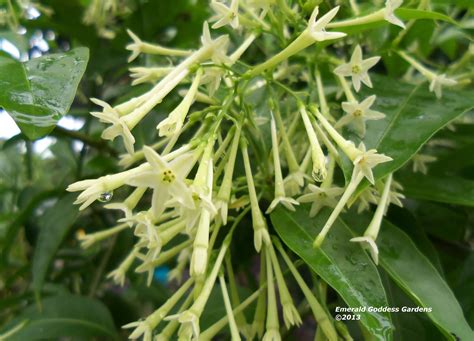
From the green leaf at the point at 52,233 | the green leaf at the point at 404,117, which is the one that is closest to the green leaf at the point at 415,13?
the green leaf at the point at 404,117

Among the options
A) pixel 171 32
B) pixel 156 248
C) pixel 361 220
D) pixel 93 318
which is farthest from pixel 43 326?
pixel 171 32

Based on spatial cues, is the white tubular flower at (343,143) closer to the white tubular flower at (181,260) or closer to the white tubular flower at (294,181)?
the white tubular flower at (294,181)

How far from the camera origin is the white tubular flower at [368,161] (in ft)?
1.80

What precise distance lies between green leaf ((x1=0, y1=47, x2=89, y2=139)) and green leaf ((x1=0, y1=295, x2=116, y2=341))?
1.57 ft

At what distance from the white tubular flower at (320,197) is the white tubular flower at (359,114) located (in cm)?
9

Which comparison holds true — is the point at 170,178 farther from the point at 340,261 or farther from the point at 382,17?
the point at 382,17

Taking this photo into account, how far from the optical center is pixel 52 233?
0.92 meters

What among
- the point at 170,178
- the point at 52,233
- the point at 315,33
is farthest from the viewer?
the point at 52,233

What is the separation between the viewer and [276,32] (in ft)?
2.46

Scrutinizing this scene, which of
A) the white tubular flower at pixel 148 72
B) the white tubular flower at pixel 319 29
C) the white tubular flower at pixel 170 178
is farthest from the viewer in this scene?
the white tubular flower at pixel 148 72

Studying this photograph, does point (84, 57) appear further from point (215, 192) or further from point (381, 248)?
point (381, 248)

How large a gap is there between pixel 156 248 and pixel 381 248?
0.29 metres

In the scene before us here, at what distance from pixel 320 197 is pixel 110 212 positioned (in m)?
0.78

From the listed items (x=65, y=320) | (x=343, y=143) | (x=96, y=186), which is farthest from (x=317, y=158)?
(x=65, y=320)
